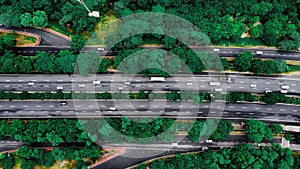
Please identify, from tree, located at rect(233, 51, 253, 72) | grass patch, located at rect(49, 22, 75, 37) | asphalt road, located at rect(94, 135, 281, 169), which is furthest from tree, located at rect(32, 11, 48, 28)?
tree, located at rect(233, 51, 253, 72)

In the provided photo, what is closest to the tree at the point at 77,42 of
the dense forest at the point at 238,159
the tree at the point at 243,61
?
the dense forest at the point at 238,159

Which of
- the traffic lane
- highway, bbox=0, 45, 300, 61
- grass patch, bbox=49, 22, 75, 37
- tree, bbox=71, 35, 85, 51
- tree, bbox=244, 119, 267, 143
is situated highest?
grass patch, bbox=49, 22, 75, 37

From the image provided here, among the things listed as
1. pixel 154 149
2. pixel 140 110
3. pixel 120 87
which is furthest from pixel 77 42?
pixel 154 149

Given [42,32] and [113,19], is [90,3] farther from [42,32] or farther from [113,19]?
[42,32]

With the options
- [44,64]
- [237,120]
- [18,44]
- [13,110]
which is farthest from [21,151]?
[237,120]

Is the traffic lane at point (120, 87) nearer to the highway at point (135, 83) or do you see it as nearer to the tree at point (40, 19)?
the highway at point (135, 83)

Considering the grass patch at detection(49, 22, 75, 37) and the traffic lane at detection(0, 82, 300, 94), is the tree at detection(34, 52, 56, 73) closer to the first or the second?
the traffic lane at detection(0, 82, 300, 94)
